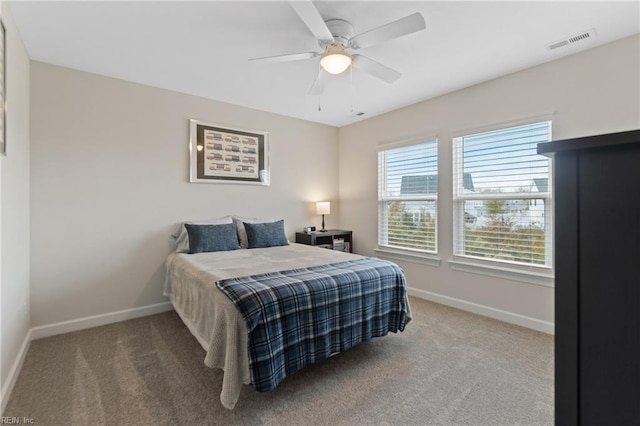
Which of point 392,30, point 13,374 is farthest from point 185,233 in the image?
point 392,30

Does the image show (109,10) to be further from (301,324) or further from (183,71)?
(301,324)

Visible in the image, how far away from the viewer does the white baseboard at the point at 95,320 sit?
2.78 meters

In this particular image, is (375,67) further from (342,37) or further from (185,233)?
(185,233)

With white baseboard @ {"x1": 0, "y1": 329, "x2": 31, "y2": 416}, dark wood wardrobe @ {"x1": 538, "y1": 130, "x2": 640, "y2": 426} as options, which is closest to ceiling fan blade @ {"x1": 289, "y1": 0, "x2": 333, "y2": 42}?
dark wood wardrobe @ {"x1": 538, "y1": 130, "x2": 640, "y2": 426}

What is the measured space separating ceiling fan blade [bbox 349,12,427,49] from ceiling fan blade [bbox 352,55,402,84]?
0.51 feet

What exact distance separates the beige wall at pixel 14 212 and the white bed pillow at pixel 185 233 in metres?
1.23

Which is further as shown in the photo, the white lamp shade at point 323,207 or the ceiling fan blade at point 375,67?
the white lamp shade at point 323,207

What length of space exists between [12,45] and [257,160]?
7.96 feet

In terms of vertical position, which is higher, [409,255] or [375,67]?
[375,67]

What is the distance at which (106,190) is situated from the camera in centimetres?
310

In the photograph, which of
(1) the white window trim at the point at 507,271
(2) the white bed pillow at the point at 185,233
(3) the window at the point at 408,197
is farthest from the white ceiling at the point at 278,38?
(1) the white window trim at the point at 507,271

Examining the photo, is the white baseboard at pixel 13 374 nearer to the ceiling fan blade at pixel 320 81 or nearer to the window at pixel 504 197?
the ceiling fan blade at pixel 320 81

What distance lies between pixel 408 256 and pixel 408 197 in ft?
2.59

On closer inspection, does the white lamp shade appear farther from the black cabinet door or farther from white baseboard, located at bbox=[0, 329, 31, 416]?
the black cabinet door
